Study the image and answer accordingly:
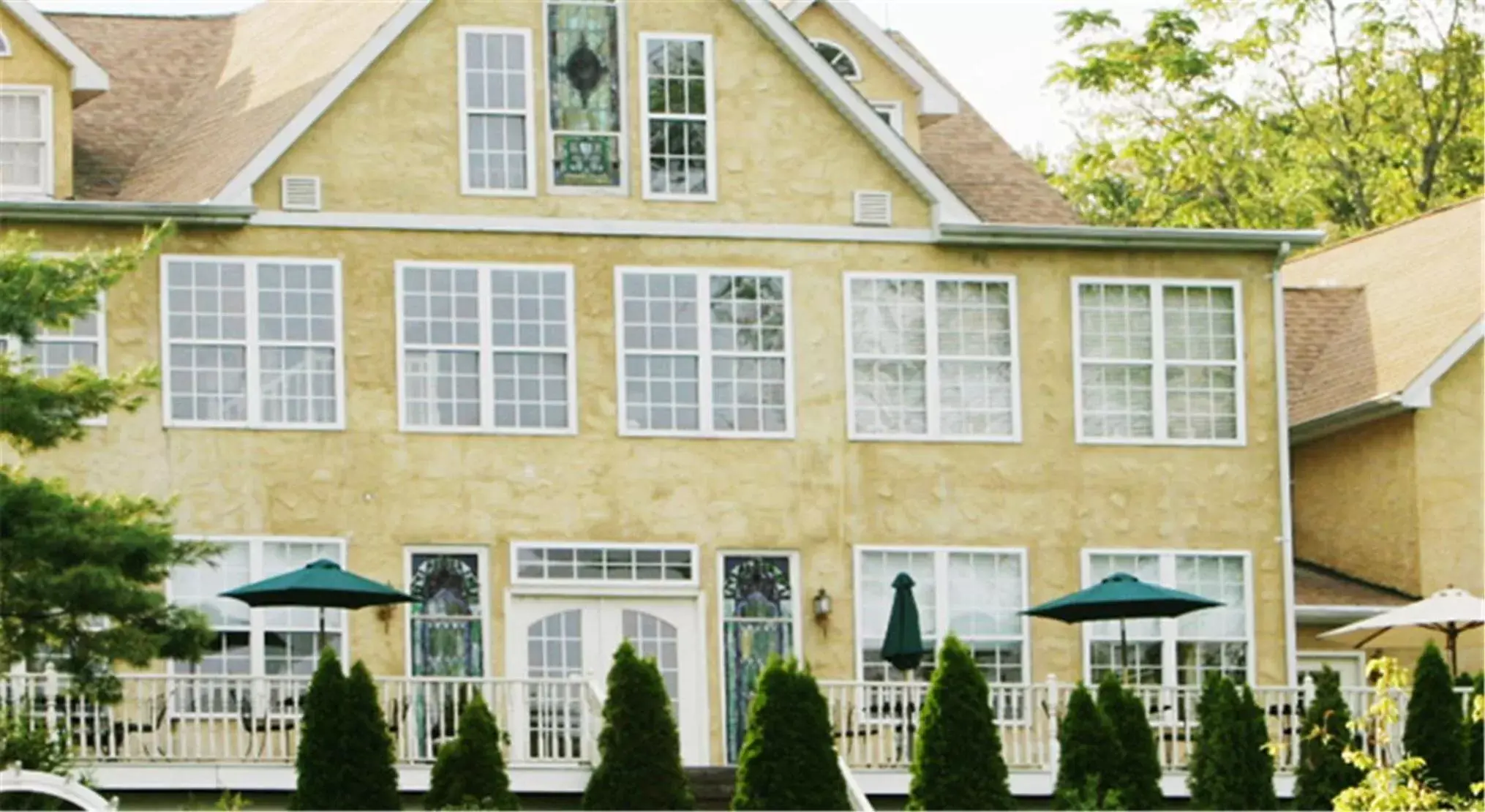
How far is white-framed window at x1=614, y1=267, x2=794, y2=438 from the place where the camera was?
1435 inches

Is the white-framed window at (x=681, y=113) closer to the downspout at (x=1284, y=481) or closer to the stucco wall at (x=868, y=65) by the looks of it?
the stucco wall at (x=868, y=65)

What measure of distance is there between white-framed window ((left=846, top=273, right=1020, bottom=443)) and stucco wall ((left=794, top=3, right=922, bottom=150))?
2.85 metres

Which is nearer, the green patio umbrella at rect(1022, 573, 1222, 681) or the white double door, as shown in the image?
the green patio umbrella at rect(1022, 573, 1222, 681)

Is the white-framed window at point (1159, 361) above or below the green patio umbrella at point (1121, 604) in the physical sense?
above

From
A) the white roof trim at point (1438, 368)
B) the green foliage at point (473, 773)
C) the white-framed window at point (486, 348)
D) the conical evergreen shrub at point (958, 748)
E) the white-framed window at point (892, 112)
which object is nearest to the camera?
the green foliage at point (473, 773)

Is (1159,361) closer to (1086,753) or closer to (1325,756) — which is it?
(1325,756)


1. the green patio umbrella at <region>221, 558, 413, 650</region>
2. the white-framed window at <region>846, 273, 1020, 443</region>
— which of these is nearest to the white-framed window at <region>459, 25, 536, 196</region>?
the white-framed window at <region>846, 273, 1020, 443</region>

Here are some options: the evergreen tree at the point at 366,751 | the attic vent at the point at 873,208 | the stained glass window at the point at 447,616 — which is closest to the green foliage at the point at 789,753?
the evergreen tree at the point at 366,751

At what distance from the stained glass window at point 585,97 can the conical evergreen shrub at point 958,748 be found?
23.0 ft

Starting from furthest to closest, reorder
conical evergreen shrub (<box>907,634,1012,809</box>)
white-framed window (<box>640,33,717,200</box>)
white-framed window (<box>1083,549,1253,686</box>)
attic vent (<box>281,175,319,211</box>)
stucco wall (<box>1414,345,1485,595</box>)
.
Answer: stucco wall (<box>1414,345,1485,595</box>) → white-framed window (<box>1083,549,1253,686</box>) → white-framed window (<box>640,33,717,200</box>) → attic vent (<box>281,175,319,211</box>) → conical evergreen shrub (<box>907,634,1012,809</box>)

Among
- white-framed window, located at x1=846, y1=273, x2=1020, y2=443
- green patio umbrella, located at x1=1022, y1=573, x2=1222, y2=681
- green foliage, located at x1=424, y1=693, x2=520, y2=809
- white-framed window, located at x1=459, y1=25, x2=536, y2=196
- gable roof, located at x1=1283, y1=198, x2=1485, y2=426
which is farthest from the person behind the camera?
gable roof, located at x1=1283, y1=198, x2=1485, y2=426

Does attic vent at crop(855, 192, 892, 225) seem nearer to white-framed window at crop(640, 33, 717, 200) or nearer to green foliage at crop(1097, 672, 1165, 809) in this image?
white-framed window at crop(640, 33, 717, 200)

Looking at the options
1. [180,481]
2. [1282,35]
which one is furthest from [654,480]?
[1282,35]

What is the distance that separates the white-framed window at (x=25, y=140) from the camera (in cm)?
3650
